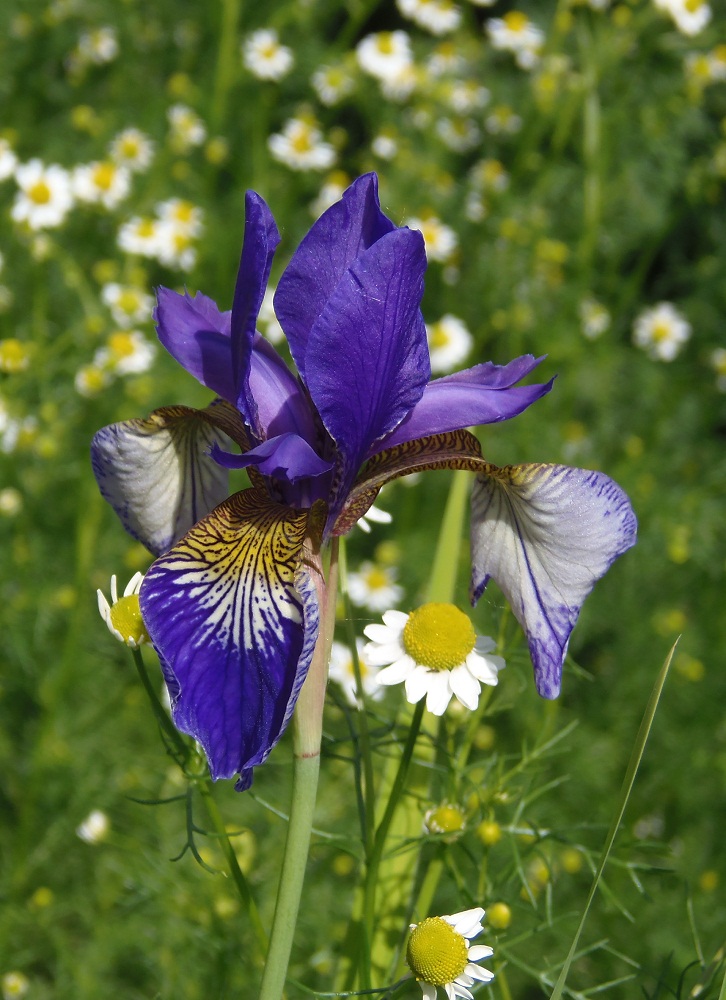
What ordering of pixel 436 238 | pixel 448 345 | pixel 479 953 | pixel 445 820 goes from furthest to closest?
pixel 436 238
pixel 448 345
pixel 445 820
pixel 479 953

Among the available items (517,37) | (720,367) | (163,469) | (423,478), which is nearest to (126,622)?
(163,469)

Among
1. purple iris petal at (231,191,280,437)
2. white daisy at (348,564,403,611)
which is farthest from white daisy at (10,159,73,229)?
purple iris petal at (231,191,280,437)

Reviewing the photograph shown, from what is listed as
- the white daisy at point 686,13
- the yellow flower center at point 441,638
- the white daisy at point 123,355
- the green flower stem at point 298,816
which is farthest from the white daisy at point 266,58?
the green flower stem at point 298,816

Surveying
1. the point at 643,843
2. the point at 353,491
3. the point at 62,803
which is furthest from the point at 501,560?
the point at 62,803

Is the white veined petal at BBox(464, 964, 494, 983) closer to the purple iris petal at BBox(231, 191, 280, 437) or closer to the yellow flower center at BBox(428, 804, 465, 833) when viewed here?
the yellow flower center at BBox(428, 804, 465, 833)

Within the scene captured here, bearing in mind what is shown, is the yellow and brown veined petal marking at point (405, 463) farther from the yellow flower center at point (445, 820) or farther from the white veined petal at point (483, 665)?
the yellow flower center at point (445, 820)

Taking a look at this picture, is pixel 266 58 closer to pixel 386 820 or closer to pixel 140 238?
pixel 140 238
